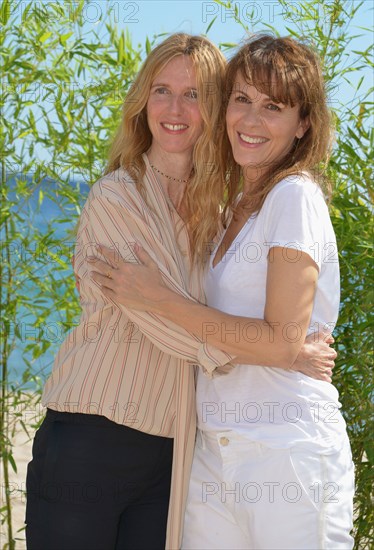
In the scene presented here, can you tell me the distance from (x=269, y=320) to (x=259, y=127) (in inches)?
21.2

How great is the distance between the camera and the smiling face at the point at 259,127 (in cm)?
235

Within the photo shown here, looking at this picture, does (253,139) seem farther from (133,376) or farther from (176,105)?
(133,376)

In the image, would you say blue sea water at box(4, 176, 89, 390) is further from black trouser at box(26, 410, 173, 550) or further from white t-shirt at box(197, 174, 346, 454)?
white t-shirt at box(197, 174, 346, 454)

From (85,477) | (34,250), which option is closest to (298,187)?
(85,477)

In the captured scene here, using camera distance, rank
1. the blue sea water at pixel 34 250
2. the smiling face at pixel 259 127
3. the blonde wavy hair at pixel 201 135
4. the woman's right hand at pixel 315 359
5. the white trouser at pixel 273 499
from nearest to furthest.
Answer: the white trouser at pixel 273 499 → the woman's right hand at pixel 315 359 → the smiling face at pixel 259 127 → the blonde wavy hair at pixel 201 135 → the blue sea water at pixel 34 250

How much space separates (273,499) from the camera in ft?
6.87

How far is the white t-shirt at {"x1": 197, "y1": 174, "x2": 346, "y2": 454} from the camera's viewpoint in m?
2.13

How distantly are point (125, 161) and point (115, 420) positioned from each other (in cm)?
76

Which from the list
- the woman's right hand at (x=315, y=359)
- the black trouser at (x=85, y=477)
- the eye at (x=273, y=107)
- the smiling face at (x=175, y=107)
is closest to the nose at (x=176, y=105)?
the smiling face at (x=175, y=107)

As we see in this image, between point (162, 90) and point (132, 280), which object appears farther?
point (162, 90)

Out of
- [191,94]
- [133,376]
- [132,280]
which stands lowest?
[133,376]

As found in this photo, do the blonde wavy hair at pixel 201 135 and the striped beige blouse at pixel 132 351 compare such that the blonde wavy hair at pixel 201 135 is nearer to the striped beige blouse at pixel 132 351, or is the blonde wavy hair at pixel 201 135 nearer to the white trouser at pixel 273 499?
the striped beige blouse at pixel 132 351

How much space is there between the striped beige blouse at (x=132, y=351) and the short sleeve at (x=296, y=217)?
32 cm

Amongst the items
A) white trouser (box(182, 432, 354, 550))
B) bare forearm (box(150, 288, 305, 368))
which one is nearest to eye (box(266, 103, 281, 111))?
bare forearm (box(150, 288, 305, 368))
